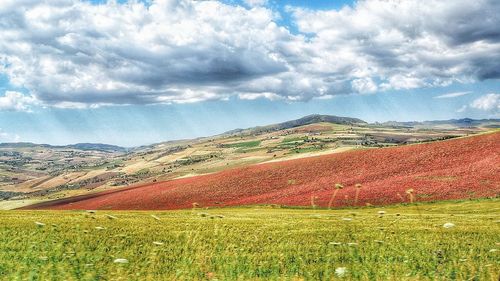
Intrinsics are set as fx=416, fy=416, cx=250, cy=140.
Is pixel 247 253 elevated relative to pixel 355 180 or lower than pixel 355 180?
elevated

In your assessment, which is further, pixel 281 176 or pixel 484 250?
pixel 281 176

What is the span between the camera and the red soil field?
157ft

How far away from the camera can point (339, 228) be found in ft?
54.2

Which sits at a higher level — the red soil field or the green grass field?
the green grass field

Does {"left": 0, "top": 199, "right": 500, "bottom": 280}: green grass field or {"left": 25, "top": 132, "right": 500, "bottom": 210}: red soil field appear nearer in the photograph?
{"left": 0, "top": 199, "right": 500, "bottom": 280}: green grass field

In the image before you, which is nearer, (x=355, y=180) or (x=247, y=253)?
(x=247, y=253)

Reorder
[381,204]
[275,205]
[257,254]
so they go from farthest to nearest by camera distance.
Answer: [275,205]
[381,204]
[257,254]

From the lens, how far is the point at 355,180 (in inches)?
2292

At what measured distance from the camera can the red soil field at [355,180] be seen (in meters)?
47.8

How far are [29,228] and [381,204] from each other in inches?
1514

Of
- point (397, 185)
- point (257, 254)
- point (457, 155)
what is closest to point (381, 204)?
point (397, 185)

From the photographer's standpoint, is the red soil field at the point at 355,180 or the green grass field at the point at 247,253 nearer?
the green grass field at the point at 247,253

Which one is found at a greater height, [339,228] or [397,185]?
[339,228]

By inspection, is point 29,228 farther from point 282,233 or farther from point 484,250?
point 484,250
